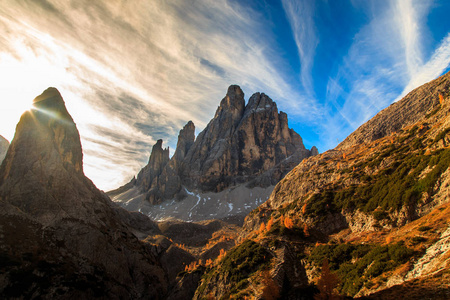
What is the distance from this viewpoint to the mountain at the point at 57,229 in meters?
38.4

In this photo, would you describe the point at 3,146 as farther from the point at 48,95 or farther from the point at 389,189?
the point at 389,189

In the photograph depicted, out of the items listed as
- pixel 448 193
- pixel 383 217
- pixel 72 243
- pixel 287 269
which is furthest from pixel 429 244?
pixel 72 243

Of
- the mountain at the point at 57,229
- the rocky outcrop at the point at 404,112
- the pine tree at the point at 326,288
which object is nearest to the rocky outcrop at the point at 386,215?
the rocky outcrop at the point at 404,112

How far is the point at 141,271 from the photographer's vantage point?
6119 centimetres

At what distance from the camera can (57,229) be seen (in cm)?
4784

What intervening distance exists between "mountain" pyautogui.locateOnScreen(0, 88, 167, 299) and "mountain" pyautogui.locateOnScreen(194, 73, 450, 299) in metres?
25.7

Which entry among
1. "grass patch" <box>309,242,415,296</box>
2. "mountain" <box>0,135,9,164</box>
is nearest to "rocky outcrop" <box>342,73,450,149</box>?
"grass patch" <box>309,242,415,296</box>

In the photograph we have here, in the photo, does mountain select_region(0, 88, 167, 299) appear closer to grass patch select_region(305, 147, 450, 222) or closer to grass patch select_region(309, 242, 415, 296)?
grass patch select_region(309, 242, 415, 296)

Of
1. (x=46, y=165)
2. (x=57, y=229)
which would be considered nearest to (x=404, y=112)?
(x=57, y=229)

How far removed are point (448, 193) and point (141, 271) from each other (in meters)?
72.0

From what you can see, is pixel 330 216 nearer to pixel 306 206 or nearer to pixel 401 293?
pixel 306 206

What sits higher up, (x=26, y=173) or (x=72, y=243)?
(x=26, y=173)

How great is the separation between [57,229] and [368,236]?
213 ft

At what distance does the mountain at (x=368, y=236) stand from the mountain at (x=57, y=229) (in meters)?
25.7
